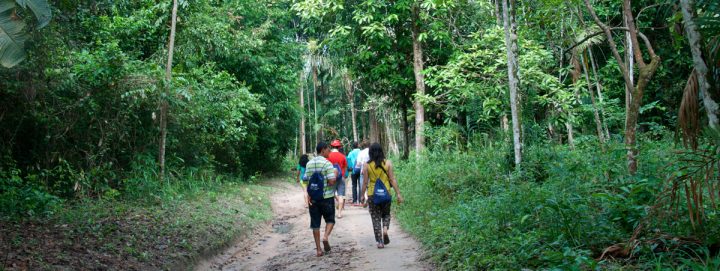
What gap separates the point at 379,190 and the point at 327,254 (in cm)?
137

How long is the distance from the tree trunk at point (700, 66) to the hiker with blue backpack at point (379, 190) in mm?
5013

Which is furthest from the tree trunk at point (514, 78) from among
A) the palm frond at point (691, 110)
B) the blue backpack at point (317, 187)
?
the palm frond at point (691, 110)

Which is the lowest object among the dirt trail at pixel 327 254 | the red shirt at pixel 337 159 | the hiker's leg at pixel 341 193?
the dirt trail at pixel 327 254

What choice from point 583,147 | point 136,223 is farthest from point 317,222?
point 583,147

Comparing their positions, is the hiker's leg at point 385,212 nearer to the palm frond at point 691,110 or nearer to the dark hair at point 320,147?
the dark hair at point 320,147

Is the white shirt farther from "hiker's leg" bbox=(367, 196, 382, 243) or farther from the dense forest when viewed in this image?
"hiker's leg" bbox=(367, 196, 382, 243)

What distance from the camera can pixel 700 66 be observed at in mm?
4336

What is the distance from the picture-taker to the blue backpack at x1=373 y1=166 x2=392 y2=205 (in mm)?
8648

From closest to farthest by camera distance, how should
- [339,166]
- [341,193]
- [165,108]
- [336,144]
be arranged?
[165,108] < [336,144] < [339,166] < [341,193]

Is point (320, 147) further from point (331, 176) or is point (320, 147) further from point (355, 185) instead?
point (355, 185)

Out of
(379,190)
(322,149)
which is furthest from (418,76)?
(379,190)

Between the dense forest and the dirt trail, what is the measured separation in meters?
0.44

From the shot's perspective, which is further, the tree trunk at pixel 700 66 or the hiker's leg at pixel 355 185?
the hiker's leg at pixel 355 185

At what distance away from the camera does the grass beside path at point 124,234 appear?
22.3 ft
